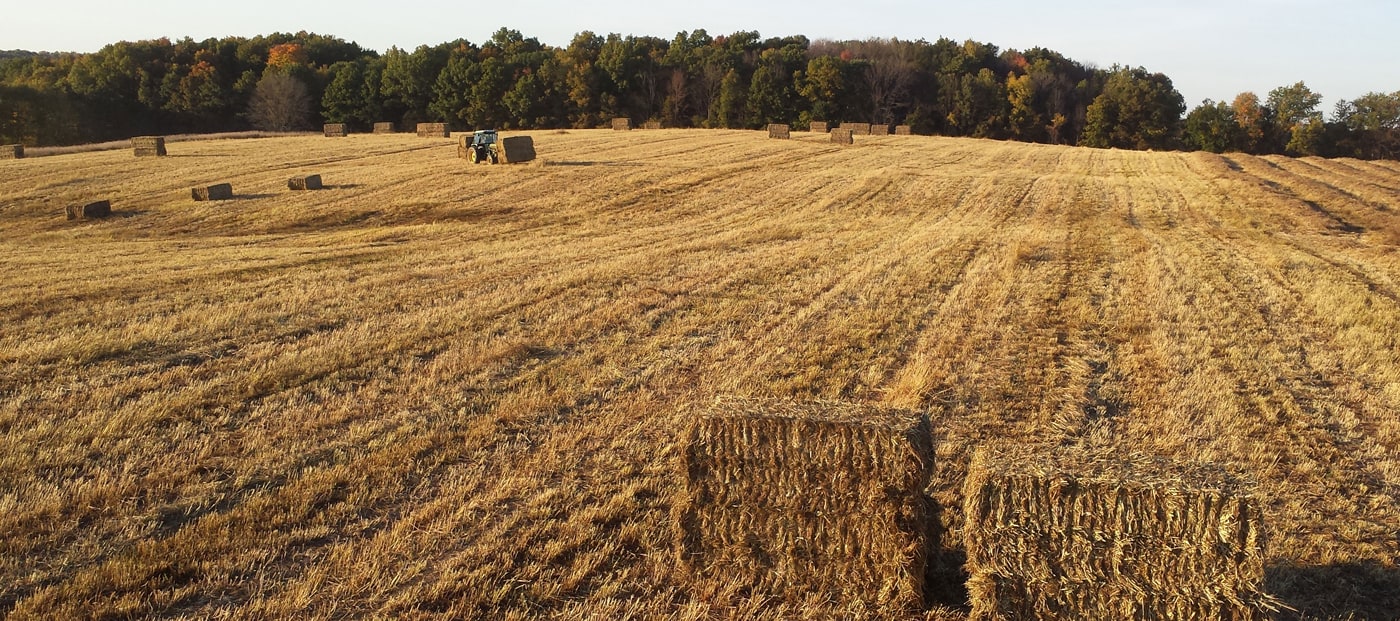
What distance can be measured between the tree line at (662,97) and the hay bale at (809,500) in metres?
69.9

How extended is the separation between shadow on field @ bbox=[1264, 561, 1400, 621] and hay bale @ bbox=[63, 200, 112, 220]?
85.8 feet

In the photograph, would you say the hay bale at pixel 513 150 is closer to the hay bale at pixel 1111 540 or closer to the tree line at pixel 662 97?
the hay bale at pixel 1111 540

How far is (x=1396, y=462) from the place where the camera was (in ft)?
21.2


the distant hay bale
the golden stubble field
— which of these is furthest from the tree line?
the golden stubble field

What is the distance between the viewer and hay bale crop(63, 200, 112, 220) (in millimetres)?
22047

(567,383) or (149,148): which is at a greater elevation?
(149,148)

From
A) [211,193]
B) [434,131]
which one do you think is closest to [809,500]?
[211,193]

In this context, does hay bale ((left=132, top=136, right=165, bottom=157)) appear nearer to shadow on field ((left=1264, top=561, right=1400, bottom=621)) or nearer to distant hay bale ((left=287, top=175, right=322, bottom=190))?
distant hay bale ((left=287, top=175, right=322, bottom=190))

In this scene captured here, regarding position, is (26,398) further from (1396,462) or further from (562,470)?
(1396,462)

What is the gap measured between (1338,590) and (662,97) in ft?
257

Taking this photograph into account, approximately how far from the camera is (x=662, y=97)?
7956 cm

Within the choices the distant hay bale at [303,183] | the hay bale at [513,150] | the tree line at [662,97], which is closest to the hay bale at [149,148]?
the distant hay bale at [303,183]

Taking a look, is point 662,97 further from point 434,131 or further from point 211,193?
point 211,193

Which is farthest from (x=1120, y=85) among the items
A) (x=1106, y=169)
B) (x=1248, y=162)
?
(x=1106, y=169)
